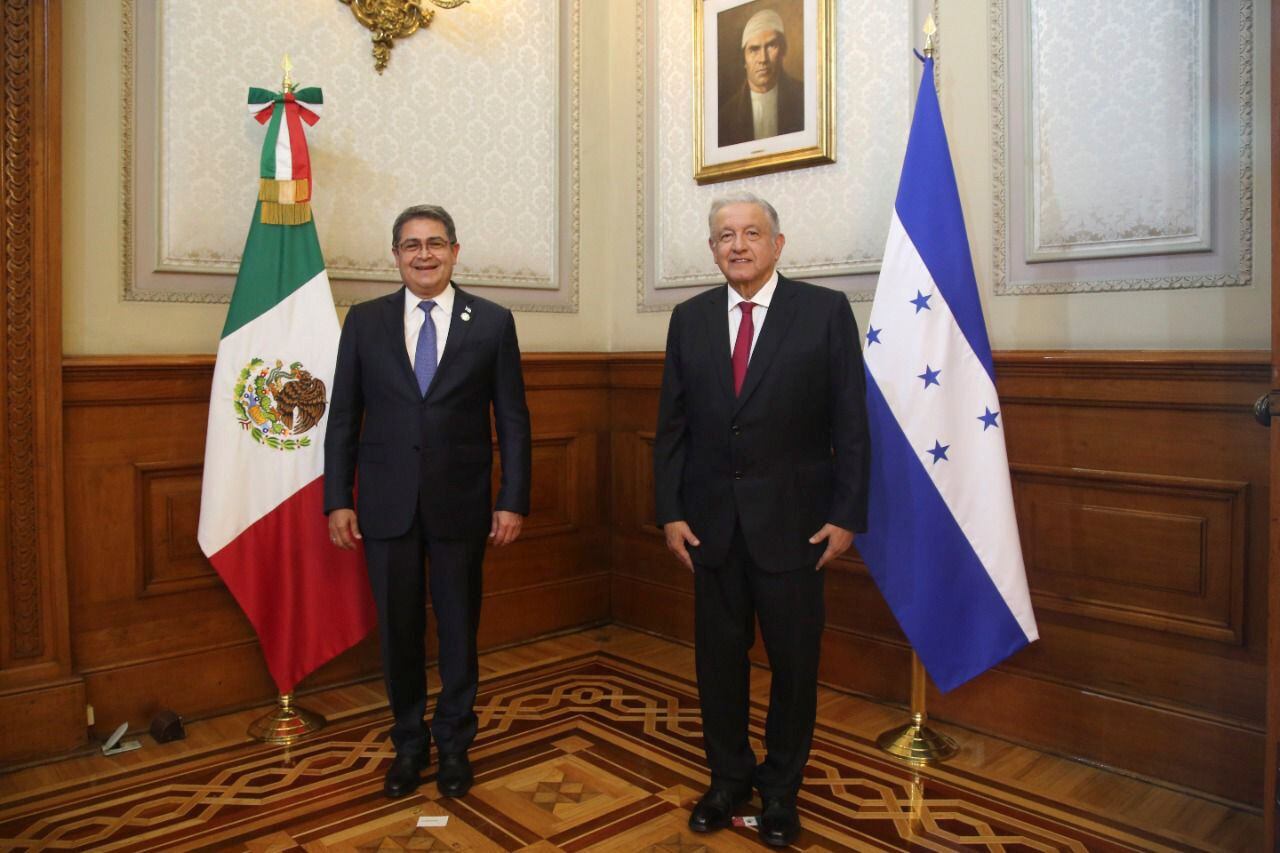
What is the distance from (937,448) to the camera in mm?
2834

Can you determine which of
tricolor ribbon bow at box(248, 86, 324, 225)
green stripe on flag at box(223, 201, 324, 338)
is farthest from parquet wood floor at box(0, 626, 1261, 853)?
tricolor ribbon bow at box(248, 86, 324, 225)

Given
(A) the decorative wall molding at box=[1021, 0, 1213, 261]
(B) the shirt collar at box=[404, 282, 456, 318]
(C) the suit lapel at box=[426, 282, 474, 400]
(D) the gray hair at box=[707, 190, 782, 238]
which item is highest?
(A) the decorative wall molding at box=[1021, 0, 1213, 261]

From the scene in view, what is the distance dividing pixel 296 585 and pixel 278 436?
488mm

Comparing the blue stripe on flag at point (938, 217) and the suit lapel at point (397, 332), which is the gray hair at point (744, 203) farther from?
the suit lapel at point (397, 332)

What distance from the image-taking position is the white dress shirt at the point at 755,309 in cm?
245

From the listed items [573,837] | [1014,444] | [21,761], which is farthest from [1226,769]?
[21,761]

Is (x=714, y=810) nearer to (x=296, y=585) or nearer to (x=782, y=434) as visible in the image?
(x=782, y=434)

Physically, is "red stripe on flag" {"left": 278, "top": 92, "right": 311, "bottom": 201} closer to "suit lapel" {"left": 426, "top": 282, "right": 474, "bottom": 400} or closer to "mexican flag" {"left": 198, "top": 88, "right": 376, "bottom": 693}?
"mexican flag" {"left": 198, "top": 88, "right": 376, "bottom": 693}

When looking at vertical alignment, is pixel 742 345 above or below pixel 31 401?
above

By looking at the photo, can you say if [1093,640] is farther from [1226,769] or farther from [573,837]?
[573,837]

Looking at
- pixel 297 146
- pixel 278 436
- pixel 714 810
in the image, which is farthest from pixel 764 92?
pixel 714 810

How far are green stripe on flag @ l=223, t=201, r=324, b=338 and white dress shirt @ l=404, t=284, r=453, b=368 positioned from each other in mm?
558

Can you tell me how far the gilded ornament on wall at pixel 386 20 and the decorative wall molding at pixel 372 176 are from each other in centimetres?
6

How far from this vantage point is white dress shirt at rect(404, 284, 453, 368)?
9.05 feet
